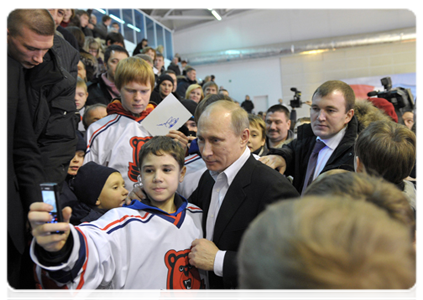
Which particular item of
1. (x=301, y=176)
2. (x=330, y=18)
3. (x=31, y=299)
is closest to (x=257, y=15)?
(x=330, y=18)

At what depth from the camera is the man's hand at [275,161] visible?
2250 mm

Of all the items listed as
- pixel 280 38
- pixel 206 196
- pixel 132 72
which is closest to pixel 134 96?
pixel 132 72

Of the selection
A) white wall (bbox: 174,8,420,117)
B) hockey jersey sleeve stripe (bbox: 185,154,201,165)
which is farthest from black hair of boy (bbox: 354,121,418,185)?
white wall (bbox: 174,8,420,117)

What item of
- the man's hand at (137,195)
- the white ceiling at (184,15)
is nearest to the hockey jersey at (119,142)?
the man's hand at (137,195)

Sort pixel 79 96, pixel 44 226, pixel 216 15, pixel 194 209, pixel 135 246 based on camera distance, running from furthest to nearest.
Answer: pixel 216 15, pixel 79 96, pixel 194 209, pixel 135 246, pixel 44 226

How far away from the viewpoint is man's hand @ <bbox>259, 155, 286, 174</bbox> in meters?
2.25

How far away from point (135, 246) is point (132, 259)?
0.18 feet

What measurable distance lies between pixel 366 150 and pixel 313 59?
15016 millimetres

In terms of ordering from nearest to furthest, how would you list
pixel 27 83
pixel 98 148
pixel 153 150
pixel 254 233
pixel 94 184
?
pixel 254 233 → pixel 27 83 → pixel 153 150 → pixel 94 184 → pixel 98 148

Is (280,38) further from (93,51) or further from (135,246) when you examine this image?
(135,246)

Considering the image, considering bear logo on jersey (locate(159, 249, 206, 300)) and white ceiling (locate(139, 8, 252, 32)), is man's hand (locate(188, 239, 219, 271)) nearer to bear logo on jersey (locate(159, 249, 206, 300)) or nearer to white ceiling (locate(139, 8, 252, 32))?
bear logo on jersey (locate(159, 249, 206, 300))

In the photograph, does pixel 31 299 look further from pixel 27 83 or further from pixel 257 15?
pixel 257 15

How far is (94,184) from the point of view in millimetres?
2084

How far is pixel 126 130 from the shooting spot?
231 cm
